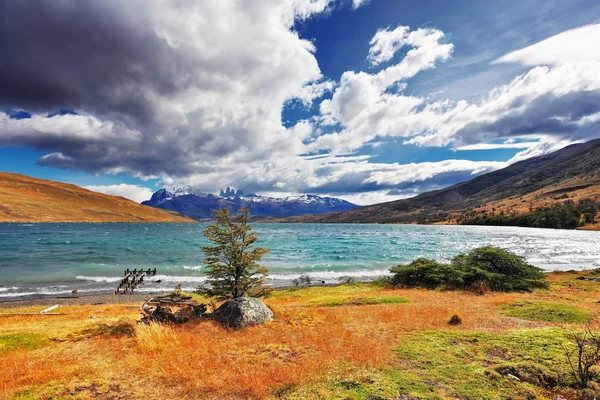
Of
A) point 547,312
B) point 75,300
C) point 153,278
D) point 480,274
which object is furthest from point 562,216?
point 75,300

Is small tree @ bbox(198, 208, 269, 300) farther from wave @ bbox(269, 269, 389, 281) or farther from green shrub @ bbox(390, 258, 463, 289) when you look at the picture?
wave @ bbox(269, 269, 389, 281)

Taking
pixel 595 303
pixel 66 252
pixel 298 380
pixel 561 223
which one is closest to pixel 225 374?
pixel 298 380

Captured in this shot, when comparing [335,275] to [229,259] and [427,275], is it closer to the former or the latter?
[427,275]

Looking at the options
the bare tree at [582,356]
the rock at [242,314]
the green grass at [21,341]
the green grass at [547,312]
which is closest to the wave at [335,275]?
the rock at [242,314]

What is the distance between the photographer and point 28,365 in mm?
10664

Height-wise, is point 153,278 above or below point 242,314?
below

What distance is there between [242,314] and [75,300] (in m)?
26.7

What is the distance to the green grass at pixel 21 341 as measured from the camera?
12934 mm

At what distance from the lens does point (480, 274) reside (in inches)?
1164

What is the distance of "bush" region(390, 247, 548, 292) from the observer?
28.4m

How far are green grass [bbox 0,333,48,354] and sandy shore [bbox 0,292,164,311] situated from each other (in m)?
15.8

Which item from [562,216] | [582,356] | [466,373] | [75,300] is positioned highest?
[582,356]

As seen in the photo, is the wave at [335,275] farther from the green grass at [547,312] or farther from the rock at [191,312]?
the green grass at [547,312]

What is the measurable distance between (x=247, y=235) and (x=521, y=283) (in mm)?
26750
